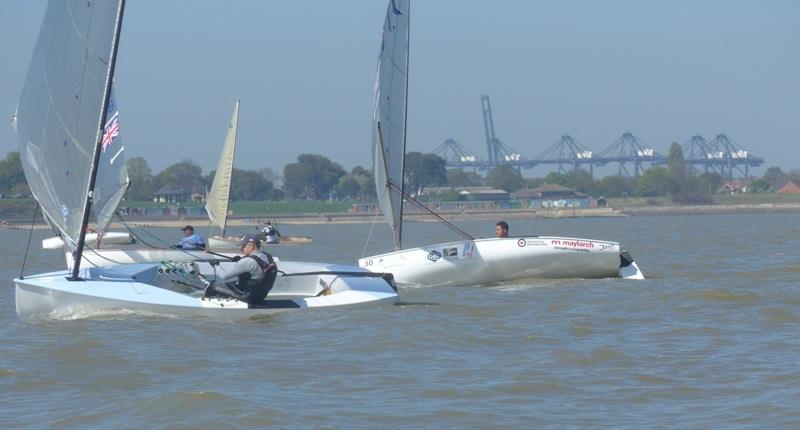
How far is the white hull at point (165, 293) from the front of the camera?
15.6 m

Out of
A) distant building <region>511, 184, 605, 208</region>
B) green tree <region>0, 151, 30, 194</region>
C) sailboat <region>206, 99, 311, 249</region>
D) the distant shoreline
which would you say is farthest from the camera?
distant building <region>511, 184, 605, 208</region>

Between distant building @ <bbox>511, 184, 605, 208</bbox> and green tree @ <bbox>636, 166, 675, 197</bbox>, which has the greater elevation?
green tree @ <bbox>636, 166, 675, 197</bbox>

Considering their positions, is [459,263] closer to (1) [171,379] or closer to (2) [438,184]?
(1) [171,379]

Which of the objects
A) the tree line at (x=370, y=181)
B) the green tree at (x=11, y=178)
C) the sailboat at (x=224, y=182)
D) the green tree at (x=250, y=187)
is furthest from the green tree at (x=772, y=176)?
the sailboat at (x=224, y=182)

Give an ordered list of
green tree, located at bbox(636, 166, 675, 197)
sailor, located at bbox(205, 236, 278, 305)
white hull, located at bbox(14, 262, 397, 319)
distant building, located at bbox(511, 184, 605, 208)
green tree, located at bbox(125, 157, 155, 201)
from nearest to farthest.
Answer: white hull, located at bbox(14, 262, 397, 319), sailor, located at bbox(205, 236, 278, 305), green tree, located at bbox(125, 157, 155, 201), distant building, located at bbox(511, 184, 605, 208), green tree, located at bbox(636, 166, 675, 197)

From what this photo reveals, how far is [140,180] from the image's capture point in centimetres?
14400

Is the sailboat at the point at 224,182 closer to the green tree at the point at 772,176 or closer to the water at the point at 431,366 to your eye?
the water at the point at 431,366

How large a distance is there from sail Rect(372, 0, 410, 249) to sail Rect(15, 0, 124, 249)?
24.6 feet

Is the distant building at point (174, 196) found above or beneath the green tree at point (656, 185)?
beneath

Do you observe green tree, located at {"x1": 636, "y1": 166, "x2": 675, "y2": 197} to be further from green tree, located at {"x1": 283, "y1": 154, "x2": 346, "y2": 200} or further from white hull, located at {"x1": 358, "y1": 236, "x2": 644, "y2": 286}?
white hull, located at {"x1": 358, "y1": 236, "x2": 644, "y2": 286}

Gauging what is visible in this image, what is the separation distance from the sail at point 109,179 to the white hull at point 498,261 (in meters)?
4.39

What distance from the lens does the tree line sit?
512 feet

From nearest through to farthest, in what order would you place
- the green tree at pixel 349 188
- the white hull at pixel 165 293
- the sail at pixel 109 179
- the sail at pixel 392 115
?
A: the white hull at pixel 165 293, the sail at pixel 109 179, the sail at pixel 392 115, the green tree at pixel 349 188

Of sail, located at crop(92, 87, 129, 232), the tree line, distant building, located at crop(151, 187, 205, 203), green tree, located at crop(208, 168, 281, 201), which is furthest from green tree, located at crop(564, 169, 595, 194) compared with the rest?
sail, located at crop(92, 87, 129, 232)
